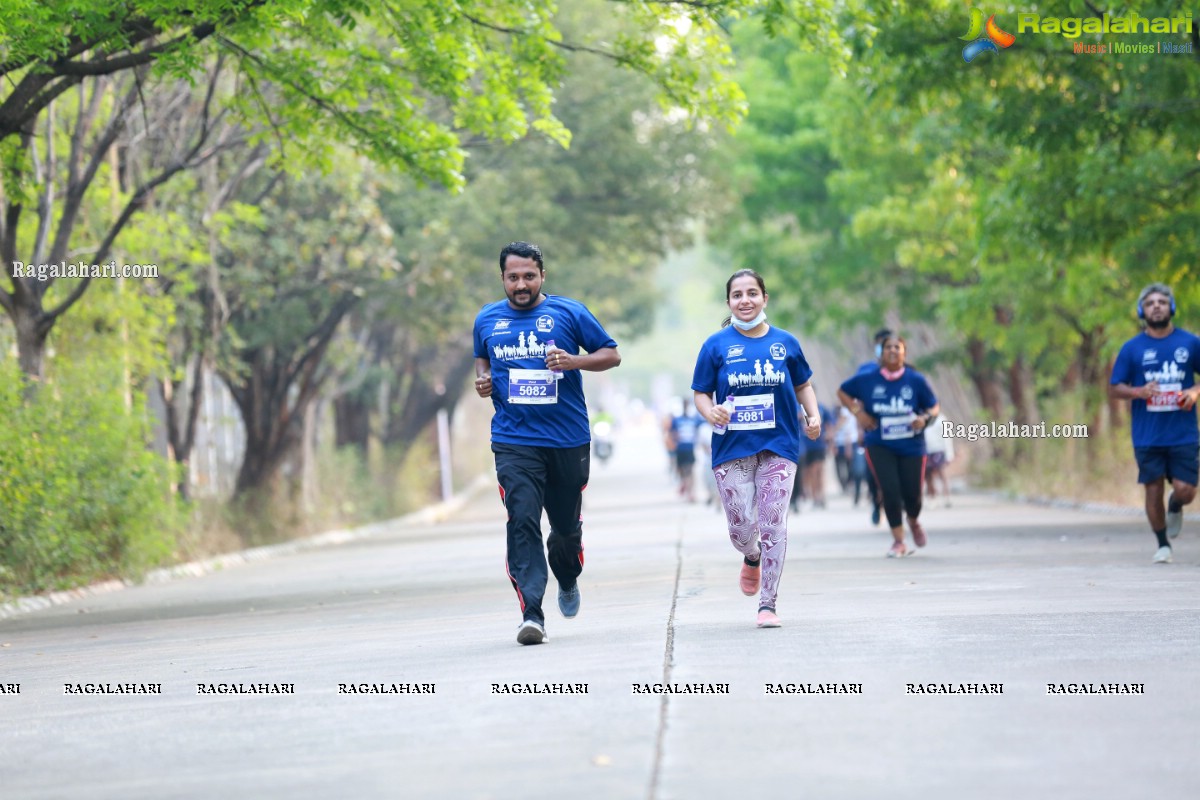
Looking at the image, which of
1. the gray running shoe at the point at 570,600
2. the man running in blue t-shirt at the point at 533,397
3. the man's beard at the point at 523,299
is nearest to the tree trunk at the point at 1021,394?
→ the gray running shoe at the point at 570,600

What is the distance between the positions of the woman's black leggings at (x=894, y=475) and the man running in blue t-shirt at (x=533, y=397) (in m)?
6.67

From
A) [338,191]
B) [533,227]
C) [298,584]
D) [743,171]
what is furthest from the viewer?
[743,171]

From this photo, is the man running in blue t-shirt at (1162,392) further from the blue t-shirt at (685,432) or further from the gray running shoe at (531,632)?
the blue t-shirt at (685,432)

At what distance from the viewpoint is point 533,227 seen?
111ft

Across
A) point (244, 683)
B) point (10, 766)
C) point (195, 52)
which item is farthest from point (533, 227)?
point (10, 766)

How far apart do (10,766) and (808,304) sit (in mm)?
35180

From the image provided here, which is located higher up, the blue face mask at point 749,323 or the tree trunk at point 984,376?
the blue face mask at point 749,323

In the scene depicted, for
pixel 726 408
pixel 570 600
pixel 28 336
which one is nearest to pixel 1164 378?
pixel 726 408

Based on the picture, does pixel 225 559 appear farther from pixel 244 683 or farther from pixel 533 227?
pixel 244 683

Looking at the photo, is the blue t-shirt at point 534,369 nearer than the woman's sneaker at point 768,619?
Yes

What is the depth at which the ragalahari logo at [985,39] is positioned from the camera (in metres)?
20.5

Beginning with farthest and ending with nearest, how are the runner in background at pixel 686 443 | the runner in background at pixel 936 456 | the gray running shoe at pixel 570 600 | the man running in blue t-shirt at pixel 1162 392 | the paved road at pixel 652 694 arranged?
the runner in background at pixel 686 443, the runner in background at pixel 936 456, the man running in blue t-shirt at pixel 1162 392, the gray running shoe at pixel 570 600, the paved road at pixel 652 694

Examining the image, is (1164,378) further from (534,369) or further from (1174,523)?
(534,369)

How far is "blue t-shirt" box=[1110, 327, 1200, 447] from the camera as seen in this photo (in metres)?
14.7
